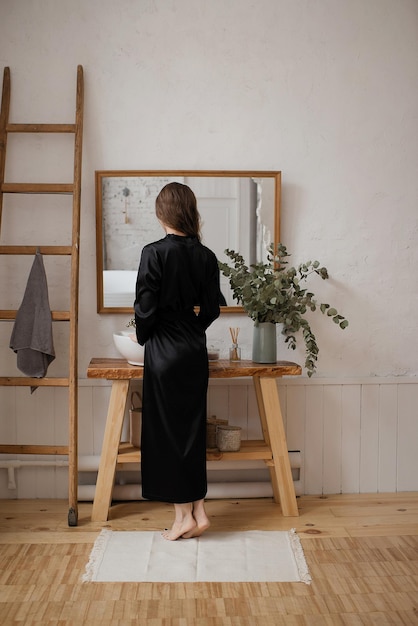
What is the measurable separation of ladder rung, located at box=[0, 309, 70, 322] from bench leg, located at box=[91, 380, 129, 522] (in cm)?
40

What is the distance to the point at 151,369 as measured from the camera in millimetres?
2984

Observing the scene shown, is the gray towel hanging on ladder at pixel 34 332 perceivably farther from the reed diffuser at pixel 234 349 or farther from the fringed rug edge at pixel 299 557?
the fringed rug edge at pixel 299 557

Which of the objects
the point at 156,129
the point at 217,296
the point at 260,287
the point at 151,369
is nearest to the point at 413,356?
the point at 260,287

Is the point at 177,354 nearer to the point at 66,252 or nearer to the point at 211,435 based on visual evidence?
the point at 211,435

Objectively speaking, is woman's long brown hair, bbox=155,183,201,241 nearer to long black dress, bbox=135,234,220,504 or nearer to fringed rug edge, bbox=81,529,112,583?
long black dress, bbox=135,234,220,504

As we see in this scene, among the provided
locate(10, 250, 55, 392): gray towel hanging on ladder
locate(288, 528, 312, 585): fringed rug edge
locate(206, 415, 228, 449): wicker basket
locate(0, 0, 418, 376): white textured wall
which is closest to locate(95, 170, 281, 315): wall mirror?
locate(0, 0, 418, 376): white textured wall

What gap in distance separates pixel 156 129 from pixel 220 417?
1.54 meters

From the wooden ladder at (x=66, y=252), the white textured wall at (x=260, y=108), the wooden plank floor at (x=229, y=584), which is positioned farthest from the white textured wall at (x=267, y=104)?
the wooden plank floor at (x=229, y=584)

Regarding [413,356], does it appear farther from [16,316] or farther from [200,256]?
[16,316]

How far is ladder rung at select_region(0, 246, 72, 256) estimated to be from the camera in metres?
3.33

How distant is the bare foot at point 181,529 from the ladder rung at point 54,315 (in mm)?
1087

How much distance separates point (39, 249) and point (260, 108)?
134 cm

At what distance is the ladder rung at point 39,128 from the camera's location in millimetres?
3412

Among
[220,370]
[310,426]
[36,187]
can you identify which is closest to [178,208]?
[220,370]
